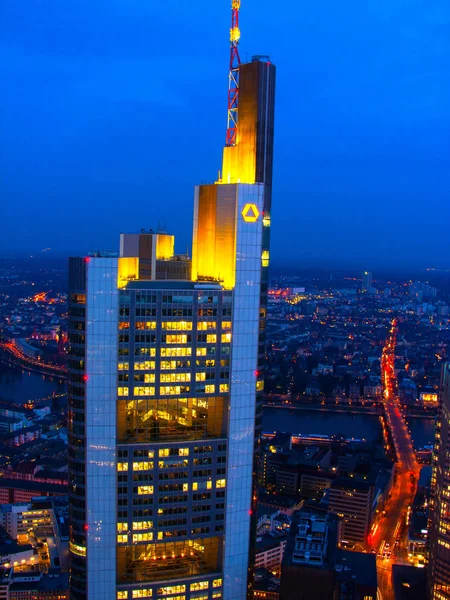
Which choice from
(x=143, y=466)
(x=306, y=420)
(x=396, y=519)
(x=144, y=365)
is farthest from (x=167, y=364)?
(x=306, y=420)

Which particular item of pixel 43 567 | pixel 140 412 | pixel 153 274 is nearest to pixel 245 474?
pixel 140 412

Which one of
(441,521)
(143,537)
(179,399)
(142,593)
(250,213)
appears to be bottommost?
(441,521)

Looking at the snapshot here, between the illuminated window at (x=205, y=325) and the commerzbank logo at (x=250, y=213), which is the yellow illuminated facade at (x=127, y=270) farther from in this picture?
the commerzbank logo at (x=250, y=213)

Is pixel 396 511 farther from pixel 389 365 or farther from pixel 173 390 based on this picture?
pixel 389 365

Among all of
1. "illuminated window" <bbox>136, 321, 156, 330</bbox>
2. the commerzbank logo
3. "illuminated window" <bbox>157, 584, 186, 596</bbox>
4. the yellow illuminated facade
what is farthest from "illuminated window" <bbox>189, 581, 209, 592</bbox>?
the commerzbank logo

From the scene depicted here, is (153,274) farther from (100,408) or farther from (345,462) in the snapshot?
(345,462)
